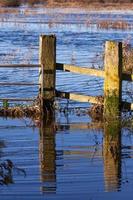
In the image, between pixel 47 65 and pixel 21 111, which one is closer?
pixel 47 65

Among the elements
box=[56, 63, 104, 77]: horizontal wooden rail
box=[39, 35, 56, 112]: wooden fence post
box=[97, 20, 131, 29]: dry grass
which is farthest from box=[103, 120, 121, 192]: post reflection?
box=[97, 20, 131, 29]: dry grass

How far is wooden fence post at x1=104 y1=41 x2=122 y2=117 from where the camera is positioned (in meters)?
13.3

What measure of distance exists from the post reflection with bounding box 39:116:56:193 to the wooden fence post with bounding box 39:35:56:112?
56 cm

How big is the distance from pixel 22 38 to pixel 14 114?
22.2 meters

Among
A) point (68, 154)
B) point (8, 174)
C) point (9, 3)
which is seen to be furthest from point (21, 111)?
point (9, 3)

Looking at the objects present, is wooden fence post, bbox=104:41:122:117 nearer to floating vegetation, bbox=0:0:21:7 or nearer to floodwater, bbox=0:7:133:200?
floodwater, bbox=0:7:133:200

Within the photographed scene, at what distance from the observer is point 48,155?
1082 centimetres

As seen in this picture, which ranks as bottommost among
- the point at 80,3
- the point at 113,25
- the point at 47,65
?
the point at 80,3

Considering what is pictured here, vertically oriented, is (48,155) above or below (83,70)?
below

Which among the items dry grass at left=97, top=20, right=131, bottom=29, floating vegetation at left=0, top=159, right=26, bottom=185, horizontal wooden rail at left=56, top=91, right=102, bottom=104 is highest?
floating vegetation at left=0, top=159, right=26, bottom=185

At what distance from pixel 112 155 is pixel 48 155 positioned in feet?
3.22

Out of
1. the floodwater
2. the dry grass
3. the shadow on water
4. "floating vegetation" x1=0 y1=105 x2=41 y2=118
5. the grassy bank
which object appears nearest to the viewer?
the floodwater

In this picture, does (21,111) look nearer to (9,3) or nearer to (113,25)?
(113,25)

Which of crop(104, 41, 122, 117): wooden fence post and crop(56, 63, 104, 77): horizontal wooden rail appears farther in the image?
crop(56, 63, 104, 77): horizontal wooden rail
